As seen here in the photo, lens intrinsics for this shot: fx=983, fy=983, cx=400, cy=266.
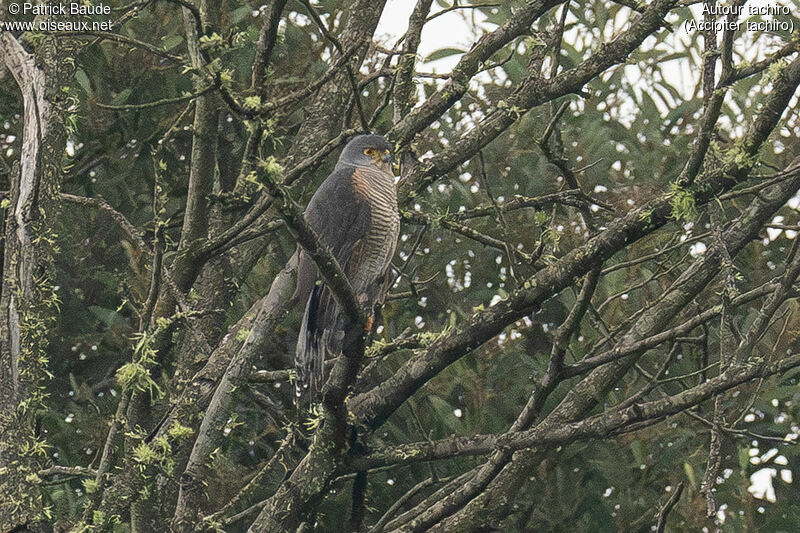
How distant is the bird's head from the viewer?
3.97 meters

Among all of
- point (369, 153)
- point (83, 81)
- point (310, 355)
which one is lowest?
point (310, 355)

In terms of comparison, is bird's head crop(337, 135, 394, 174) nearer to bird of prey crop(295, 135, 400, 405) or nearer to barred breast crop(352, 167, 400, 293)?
bird of prey crop(295, 135, 400, 405)

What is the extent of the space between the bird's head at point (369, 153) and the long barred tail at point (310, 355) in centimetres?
75

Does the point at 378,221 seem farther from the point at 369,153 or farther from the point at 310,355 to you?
the point at 310,355

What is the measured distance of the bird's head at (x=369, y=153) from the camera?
3.97 m

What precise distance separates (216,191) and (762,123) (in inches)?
76.1

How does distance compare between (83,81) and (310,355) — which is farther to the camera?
(83,81)

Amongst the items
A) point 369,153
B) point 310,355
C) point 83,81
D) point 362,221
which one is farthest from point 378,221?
point 83,81

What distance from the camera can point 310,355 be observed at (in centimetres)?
342

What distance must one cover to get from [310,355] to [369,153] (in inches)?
40.2

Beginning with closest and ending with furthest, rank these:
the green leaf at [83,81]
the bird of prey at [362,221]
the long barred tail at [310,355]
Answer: the long barred tail at [310,355], the bird of prey at [362,221], the green leaf at [83,81]

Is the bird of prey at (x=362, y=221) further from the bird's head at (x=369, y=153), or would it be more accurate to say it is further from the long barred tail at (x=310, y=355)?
the long barred tail at (x=310, y=355)

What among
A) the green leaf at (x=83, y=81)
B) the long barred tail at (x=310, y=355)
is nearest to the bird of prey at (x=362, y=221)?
the long barred tail at (x=310, y=355)

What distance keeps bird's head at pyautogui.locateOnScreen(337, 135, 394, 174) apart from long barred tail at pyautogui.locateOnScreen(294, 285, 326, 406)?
29.5 inches
